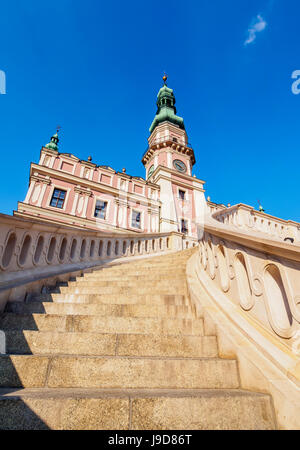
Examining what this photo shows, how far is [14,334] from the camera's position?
2098 mm

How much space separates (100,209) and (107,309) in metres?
14.6

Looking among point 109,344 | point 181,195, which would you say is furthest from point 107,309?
point 181,195

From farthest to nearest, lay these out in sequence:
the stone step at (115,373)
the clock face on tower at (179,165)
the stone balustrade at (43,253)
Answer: the clock face on tower at (179,165) < the stone balustrade at (43,253) < the stone step at (115,373)

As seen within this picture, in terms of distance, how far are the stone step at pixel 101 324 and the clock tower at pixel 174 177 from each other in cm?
1466

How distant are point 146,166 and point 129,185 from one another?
751cm

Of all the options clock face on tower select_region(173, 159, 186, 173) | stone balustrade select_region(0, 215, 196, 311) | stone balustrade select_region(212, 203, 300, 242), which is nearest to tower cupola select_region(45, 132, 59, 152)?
clock face on tower select_region(173, 159, 186, 173)

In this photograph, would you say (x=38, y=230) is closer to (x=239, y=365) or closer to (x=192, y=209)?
(x=239, y=365)

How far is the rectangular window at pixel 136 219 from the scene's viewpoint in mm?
17438

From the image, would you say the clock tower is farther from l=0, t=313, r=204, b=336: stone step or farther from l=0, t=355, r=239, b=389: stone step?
l=0, t=355, r=239, b=389: stone step

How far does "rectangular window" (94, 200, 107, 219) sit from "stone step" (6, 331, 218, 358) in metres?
14.6

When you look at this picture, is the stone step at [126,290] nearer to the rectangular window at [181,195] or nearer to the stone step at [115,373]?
the stone step at [115,373]

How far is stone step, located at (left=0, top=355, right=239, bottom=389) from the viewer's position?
167cm

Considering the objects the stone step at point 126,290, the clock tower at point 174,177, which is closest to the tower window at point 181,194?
the clock tower at point 174,177
